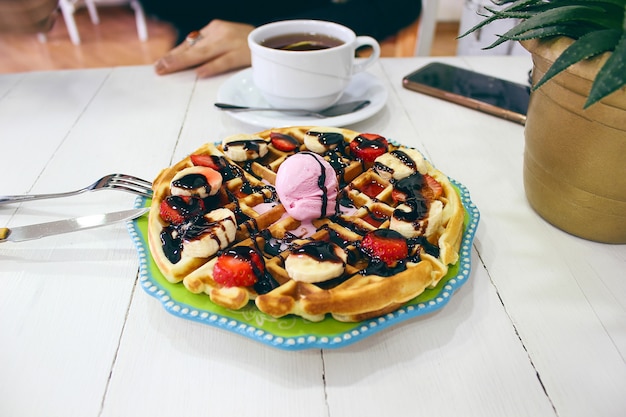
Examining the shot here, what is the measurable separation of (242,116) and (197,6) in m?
1.29

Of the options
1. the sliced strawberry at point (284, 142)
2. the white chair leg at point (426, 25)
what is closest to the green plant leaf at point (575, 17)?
the sliced strawberry at point (284, 142)

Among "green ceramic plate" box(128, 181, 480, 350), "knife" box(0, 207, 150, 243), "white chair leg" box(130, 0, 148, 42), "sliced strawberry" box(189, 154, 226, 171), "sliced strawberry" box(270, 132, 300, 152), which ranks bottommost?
"white chair leg" box(130, 0, 148, 42)

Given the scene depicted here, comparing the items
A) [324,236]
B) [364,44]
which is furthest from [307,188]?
[364,44]

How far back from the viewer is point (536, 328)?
0.74m

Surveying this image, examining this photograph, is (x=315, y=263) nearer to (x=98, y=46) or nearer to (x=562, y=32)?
(x=562, y=32)

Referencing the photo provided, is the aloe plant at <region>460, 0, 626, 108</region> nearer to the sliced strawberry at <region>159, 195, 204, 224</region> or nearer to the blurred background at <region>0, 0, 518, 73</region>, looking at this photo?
the sliced strawberry at <region>159, 195, 204, 224</region>

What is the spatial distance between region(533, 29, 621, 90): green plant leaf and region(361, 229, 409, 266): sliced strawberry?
1.07 ft

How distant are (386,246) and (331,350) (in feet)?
0.61

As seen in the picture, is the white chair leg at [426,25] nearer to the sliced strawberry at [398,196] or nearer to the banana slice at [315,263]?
the sliced strawberry at [398,196]

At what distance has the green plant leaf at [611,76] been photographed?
607mm

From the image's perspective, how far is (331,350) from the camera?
0.71 meters

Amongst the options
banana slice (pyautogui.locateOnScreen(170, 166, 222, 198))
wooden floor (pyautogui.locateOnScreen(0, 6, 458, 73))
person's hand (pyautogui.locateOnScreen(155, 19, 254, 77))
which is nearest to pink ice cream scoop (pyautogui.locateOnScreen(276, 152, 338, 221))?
banana slice (pyautogui.locateOnScreen(170, 166, 222, 198))

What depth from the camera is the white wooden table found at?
641mm

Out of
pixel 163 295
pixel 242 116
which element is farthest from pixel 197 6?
pixel 163 295
